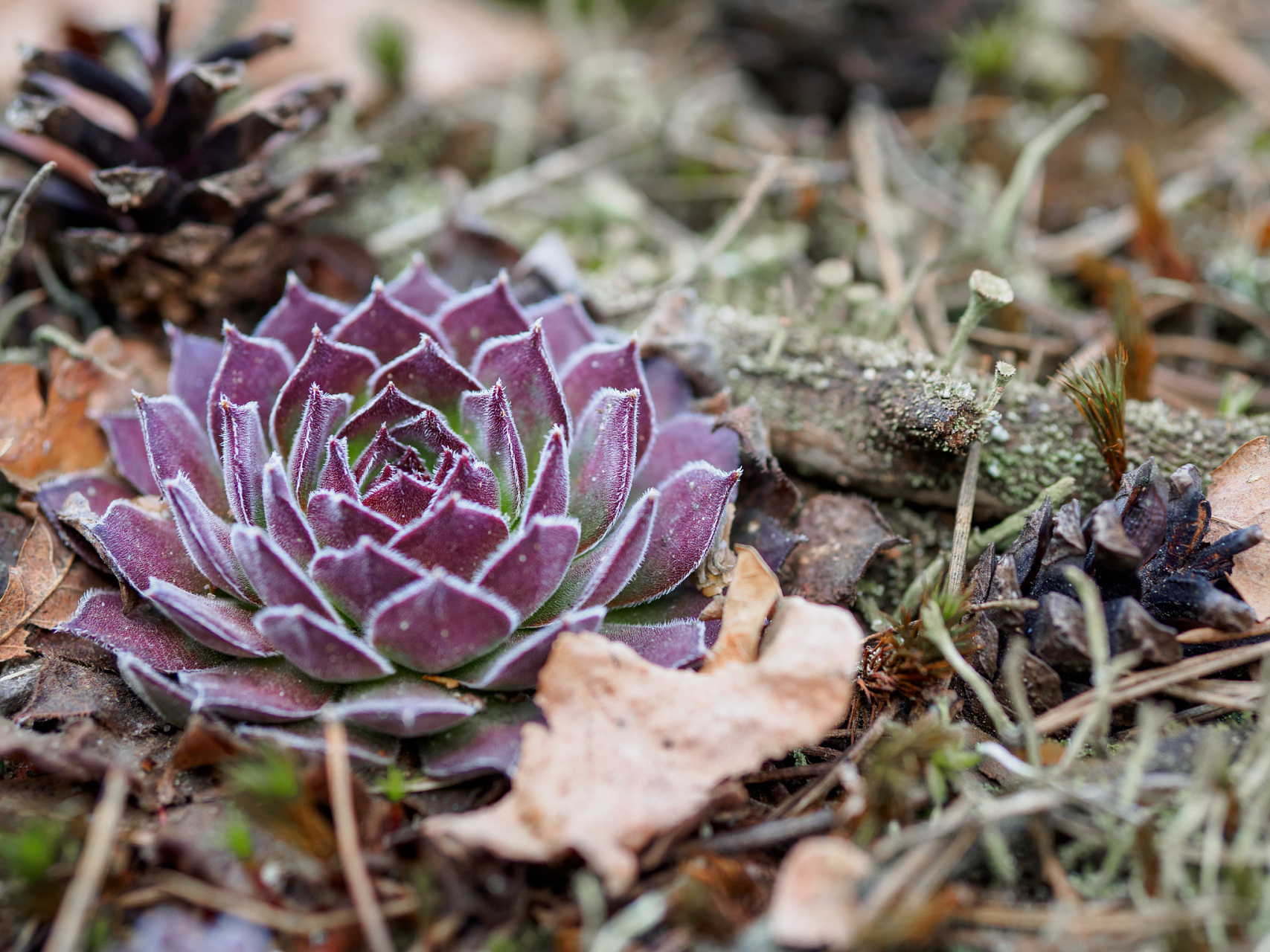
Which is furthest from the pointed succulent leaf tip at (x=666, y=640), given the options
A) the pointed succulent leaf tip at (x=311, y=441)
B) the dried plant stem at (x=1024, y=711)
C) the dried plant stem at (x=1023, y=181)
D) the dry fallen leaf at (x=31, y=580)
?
the dried plant stem at (x=1023, y=181)

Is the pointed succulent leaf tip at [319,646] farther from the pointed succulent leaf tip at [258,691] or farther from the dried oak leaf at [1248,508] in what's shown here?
the dried oak leaf at [1248,508]

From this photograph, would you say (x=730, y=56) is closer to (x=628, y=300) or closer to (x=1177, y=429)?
(x=628, y=300)

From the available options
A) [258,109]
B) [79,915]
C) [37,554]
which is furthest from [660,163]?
[79,915]

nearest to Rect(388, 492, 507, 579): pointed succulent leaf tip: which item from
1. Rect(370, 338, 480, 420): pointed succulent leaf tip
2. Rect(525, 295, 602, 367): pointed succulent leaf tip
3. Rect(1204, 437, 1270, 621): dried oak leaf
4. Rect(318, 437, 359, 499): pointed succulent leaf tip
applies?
Rect(318, 437, 359, 499): pointed succulent leaf tip

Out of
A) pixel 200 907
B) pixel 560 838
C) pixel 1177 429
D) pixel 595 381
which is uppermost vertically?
pixel 595 381

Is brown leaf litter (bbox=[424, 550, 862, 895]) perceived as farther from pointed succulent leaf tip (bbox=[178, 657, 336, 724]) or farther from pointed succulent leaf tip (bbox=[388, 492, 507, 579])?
pointed succulent leaf tip (bbox=[178, 657, 336, 724])

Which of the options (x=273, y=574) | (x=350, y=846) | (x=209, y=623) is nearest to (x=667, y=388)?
(x=273, y=574)
